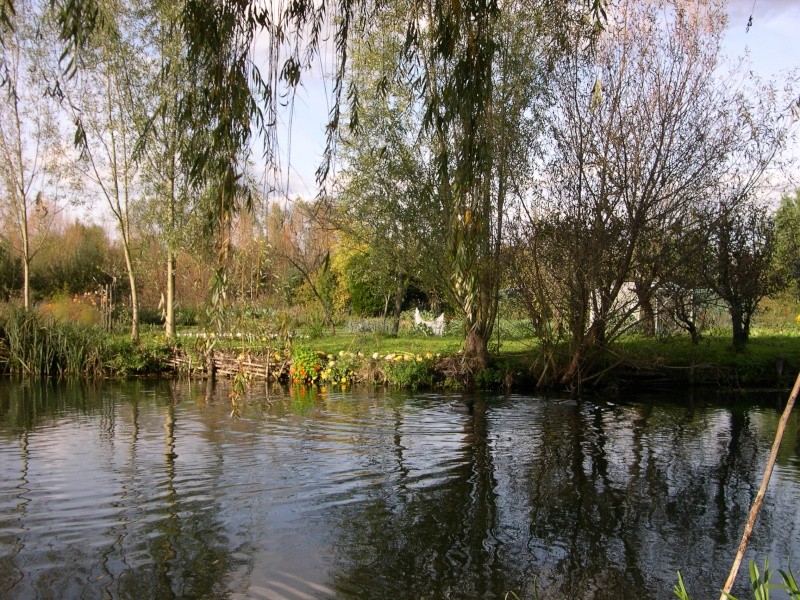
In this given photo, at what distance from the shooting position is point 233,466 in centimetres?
864

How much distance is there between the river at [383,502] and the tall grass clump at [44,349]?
5406 mm

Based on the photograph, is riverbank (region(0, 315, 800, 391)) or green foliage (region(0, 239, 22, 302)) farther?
green foliage (region(0, 239, 22, 302))

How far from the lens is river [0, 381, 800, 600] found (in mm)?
5465

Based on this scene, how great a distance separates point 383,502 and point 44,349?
13.7 m

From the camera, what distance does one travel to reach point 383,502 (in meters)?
7.33

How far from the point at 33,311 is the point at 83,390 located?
11.7 ft

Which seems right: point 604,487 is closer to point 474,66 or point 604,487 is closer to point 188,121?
point 474,66

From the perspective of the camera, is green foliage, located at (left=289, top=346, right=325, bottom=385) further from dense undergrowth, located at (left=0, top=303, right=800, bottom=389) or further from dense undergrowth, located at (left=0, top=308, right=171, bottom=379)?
dense undergrowth, located at (left=0, top=308, right=171, bottom=379)

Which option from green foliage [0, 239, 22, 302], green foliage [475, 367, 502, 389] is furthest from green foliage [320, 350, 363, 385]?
green foliage [0, 239, 22, 302]

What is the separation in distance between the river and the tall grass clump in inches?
213

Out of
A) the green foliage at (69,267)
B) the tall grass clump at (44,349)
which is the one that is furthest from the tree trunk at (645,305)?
the green foliage at (69,267)

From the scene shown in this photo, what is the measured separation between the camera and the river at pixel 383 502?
546cm

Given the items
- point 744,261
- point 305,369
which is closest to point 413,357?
point 305,369

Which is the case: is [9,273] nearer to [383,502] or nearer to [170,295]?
[170,295]
